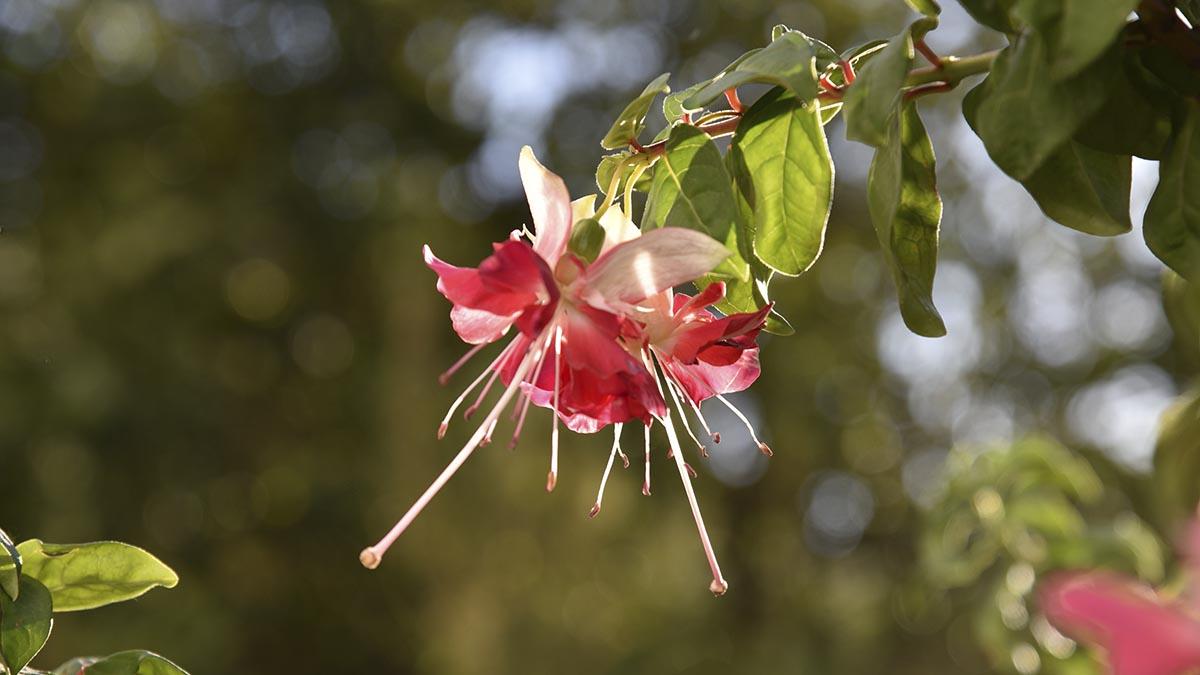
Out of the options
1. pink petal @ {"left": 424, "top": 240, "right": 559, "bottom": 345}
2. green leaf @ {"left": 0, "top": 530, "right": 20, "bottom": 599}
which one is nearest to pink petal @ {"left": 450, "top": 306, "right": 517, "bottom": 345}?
pink petal @ {"left": 424, "top": 240, "right": 559, "bottom": 345}

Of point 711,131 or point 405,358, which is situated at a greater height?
point 711,131

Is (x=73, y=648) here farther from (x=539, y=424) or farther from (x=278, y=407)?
(x=539, y=424)

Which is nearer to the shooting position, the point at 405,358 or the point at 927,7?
the point at 927,7

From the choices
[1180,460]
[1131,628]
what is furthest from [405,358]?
[1131,628]

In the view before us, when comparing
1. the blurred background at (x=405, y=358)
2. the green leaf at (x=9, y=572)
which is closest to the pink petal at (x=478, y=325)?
the green leaf at (x=9, y=572)

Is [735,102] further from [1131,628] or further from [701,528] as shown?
[1131,628]

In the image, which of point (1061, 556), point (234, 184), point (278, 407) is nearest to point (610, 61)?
point (234, 184)

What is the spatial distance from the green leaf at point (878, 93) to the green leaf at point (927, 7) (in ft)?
0.06

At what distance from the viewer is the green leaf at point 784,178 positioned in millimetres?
290

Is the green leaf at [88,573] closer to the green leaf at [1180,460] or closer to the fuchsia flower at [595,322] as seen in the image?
the fuchsia flower at [595,322]

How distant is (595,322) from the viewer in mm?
265

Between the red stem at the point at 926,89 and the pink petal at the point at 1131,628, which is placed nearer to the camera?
the pink petal at the point at 1131,628

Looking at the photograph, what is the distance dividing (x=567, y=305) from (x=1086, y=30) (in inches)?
4.6

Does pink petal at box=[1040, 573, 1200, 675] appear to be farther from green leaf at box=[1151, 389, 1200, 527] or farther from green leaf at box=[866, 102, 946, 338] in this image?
green leaf at box=[1151, 389, 1200, 527]
